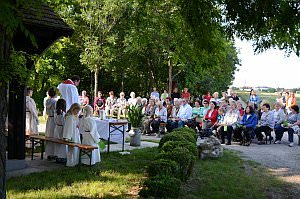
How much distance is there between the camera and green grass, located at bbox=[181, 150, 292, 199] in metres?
7.26

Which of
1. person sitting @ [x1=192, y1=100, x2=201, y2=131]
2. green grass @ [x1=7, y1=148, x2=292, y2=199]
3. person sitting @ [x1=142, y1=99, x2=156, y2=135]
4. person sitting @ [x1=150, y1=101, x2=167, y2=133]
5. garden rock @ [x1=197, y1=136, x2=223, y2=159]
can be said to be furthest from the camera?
person sitting @ [x1=142, y1=99, x2=156, y2=135]

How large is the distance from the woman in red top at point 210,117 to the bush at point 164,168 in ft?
28.4

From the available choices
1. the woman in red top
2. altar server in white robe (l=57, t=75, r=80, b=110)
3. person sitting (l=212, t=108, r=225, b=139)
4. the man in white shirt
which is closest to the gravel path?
person sitting (l=212, t=108, r=225, b=139)

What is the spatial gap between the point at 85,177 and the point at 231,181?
303cm

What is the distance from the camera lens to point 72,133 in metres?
9.01

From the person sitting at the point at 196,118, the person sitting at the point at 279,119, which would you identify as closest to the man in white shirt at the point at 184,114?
the person sitting at the point at 196,118

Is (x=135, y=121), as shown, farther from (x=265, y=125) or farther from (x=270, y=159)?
(x=265, y=125)

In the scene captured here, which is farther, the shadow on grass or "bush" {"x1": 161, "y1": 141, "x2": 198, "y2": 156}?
"bush" {"x1": 161, "y1": 141, "x2": 198, "y2": 156}

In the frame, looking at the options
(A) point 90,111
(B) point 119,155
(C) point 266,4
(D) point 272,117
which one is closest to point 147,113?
(D) point 272,117

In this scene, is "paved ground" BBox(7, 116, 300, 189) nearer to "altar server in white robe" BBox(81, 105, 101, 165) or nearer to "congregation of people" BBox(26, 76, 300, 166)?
"congregation of people" BBox(26, 76, 300, 166)

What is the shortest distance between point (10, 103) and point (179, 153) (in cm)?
398

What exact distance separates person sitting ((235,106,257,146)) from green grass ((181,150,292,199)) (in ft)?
11.6

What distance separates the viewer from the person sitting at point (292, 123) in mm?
14148

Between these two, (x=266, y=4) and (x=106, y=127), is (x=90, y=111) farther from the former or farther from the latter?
(x=266, y=4)
